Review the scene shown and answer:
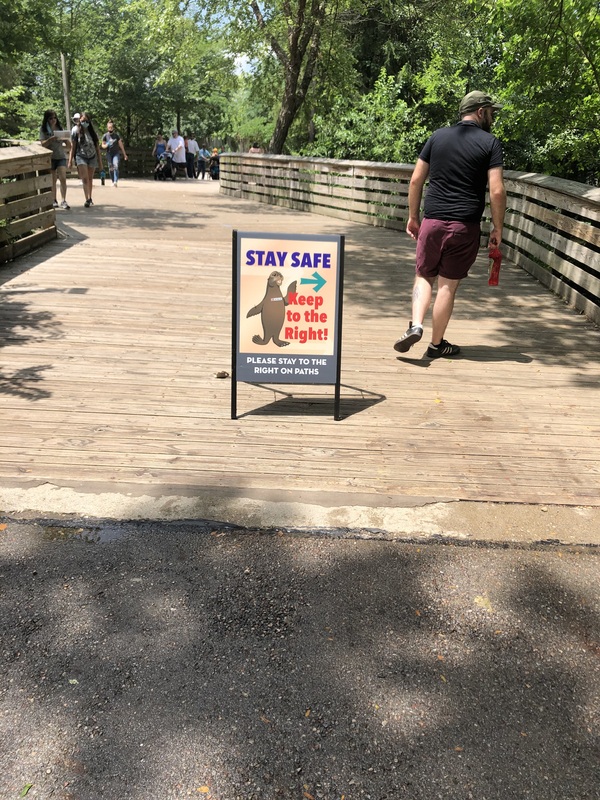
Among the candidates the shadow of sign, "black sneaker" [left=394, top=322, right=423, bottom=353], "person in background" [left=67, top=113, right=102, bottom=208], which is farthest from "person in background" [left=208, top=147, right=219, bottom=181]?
the shadow of sign

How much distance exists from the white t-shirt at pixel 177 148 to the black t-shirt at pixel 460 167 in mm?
25060

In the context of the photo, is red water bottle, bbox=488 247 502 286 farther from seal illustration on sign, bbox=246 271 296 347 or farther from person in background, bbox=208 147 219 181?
person in background, bbox=208 147 219 181

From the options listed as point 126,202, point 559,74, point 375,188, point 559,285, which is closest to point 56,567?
point 559,285

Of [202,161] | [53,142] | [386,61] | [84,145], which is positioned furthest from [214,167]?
[53,142]

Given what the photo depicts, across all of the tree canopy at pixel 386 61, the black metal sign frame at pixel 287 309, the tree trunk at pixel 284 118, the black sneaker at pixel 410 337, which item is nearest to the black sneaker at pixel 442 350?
the black sneaker at pixel 410 337

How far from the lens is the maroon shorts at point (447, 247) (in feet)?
20.0

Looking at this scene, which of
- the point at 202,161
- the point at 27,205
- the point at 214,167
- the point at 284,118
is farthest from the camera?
the point at 214,167

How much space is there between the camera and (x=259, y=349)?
5.05 metres

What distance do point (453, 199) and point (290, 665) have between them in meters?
4.38

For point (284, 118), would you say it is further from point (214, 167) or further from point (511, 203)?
point (214, 167)

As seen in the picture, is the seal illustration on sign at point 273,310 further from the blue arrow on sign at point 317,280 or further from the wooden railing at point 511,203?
the wooden railing at point 511,203

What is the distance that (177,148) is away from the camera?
2959 cm

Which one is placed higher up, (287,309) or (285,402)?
(287,309)

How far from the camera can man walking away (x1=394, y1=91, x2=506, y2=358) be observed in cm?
587
